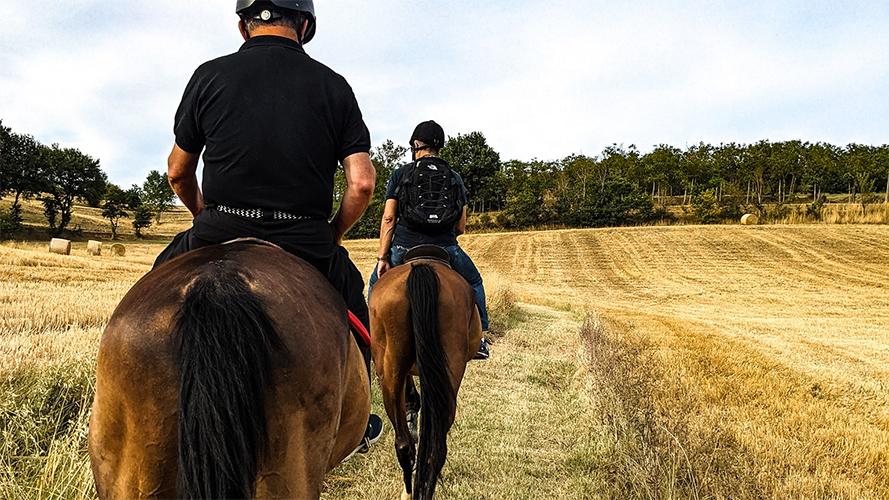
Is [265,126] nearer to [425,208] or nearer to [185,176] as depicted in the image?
[185,176]

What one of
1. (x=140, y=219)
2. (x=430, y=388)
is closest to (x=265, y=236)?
(x=430, y=388)

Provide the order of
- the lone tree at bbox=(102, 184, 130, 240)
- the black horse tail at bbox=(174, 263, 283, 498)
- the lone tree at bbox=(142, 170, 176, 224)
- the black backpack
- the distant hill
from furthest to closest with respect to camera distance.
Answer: the lone tree at bbox=(142, 170, 176, 224), the lone tree at bbox=(102, 184, 130, 240), the distant hill, the black backpack, the black horse tail at bbox=(174, 263, 283, 498)

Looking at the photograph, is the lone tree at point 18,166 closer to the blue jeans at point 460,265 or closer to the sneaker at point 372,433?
the blue jeans at point 460,265

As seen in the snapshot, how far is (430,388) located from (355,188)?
2367 mm

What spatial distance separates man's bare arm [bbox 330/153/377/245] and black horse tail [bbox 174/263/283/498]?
1061 mm

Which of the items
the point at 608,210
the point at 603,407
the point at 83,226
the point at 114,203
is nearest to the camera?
the point at 603,407

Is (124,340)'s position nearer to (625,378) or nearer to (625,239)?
(625,378)

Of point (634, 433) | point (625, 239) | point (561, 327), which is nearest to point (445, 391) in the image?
point (634, 433)

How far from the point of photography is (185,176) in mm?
2734

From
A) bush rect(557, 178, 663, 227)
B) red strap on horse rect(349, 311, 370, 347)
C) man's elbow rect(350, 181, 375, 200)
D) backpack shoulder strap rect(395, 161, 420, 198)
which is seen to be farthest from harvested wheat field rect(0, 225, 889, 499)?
bush rect(557, 178, 663, 227)

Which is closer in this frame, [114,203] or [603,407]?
[603,407]

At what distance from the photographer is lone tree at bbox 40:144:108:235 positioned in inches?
2330

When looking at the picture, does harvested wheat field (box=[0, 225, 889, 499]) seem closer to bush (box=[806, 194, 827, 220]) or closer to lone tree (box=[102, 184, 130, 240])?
bush (box=[806, 194, 827, 220])

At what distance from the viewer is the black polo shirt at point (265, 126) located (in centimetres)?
243
